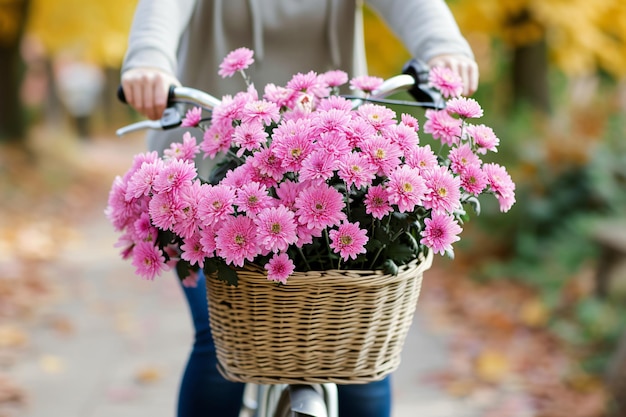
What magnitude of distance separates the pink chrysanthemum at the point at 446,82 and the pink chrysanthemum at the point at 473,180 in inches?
10.9

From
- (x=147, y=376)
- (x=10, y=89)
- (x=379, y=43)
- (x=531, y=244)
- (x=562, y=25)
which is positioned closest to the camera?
(x=147, y=376)

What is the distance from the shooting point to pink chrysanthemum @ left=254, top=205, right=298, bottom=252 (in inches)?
59.7

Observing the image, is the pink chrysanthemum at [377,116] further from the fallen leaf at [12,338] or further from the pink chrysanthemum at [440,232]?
the fallen leaf at [12,338]

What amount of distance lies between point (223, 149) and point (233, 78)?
2.07 ft

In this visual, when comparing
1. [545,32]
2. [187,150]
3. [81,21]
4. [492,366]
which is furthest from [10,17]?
[187,150]

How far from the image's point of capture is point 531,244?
6332 millimetres

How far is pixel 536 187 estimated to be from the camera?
6.55 meters

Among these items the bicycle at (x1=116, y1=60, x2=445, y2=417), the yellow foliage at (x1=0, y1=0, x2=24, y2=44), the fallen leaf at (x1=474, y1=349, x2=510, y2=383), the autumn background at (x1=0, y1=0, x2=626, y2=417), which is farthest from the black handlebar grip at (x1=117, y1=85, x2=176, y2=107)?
the yellow foliage at (x1=0, y1=0, x2=24, y2=44)

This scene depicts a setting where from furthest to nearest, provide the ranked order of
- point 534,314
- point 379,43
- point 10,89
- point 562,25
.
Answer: point 10,89
point 379,43
point 562,25
point 534,314

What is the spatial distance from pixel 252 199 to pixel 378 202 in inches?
9.0

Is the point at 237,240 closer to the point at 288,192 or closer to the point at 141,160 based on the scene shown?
the point at 288,192

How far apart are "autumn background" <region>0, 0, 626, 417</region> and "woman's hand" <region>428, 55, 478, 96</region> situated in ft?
6.41

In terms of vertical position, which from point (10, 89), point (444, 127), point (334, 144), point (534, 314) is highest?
point (10, 89)

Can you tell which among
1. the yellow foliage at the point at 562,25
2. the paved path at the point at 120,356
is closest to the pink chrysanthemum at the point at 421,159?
the paved path at the point at 120,356
